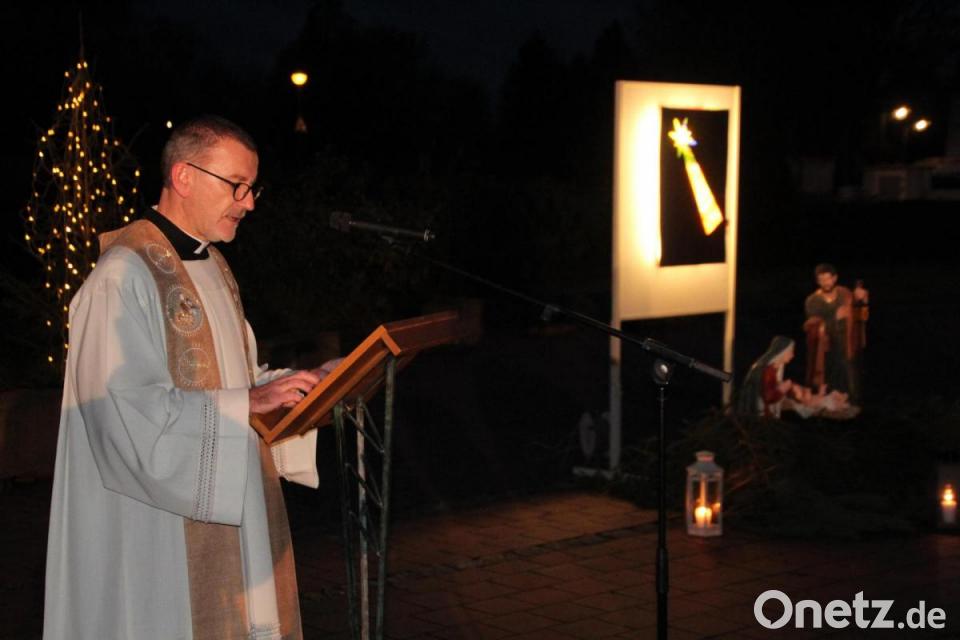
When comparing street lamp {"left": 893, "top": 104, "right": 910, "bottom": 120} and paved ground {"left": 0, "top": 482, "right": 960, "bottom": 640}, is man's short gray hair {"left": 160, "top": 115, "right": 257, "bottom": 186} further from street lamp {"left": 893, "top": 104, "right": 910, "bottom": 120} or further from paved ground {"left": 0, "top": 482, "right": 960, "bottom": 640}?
street lamp {"left": 893, "top": 104, "right": 910, "bottom": 120}

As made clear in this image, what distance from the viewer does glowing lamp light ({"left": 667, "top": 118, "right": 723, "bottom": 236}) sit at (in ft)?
29.1

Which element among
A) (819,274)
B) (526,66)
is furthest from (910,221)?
(819,274)

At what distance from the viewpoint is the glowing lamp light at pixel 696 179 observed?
888 centimetres

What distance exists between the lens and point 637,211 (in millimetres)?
8812

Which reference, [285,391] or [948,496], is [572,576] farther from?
[285,391]

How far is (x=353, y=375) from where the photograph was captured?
10.9 ft

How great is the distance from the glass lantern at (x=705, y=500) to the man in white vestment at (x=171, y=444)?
3922 millimetres

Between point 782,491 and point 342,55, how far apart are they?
83.3 ft

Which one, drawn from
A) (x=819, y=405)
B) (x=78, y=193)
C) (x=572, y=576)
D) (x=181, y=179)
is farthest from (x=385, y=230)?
(x=78, y=193)

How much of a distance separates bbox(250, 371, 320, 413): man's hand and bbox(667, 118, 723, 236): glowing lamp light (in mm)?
5778

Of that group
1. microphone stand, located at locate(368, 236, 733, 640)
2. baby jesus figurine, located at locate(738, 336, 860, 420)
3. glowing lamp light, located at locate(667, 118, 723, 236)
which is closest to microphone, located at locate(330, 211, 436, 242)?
microphone stand, located at locate(368, 236, 733, 640)

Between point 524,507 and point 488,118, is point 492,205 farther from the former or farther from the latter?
point 488,118

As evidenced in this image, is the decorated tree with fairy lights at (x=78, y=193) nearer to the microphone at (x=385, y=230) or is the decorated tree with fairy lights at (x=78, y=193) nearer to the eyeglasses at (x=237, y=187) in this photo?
the microphone at (x=385, y=230)

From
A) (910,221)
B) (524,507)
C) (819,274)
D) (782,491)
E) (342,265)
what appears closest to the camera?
(782,491)
